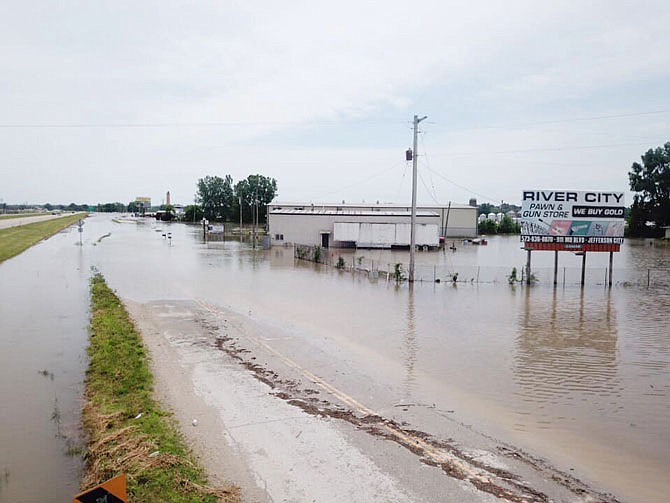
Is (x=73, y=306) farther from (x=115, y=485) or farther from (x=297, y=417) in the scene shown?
(x=115, y=485)

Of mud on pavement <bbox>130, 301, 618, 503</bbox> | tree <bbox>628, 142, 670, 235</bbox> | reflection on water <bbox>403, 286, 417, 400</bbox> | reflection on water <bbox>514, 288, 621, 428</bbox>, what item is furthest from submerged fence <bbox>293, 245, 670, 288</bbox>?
tree <bbox>628, 142, 670, 235</bbox>

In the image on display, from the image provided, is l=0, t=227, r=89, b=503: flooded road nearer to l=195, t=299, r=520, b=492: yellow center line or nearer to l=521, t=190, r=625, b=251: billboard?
l=195, t=299, r=520, b=492: yellow center line

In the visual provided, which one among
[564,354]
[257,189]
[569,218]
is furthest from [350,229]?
[257,189]

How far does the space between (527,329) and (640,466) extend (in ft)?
37.0

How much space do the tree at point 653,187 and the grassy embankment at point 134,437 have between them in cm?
9544

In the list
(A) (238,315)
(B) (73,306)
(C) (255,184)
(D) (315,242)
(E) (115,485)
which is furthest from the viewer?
(C) (255,184)

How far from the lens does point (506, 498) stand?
7.85 meters

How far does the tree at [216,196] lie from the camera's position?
Result: 153 m

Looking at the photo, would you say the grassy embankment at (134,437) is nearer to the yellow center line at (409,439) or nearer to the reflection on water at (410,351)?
the yellow center line at (409,439)

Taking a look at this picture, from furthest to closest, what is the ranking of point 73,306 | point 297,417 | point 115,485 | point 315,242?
point 315,242
point 73,306
point 297,417
point 115,485

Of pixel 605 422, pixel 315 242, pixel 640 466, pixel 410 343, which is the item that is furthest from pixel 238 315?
pixel 315 242

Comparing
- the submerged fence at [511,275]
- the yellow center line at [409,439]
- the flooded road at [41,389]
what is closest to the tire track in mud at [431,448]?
the yellow center line at [409,439]

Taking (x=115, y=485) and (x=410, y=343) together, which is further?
(x=410, y=343)

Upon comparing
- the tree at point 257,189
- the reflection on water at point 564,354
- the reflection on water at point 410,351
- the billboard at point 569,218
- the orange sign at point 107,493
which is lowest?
the reflection on water at point 564,354
